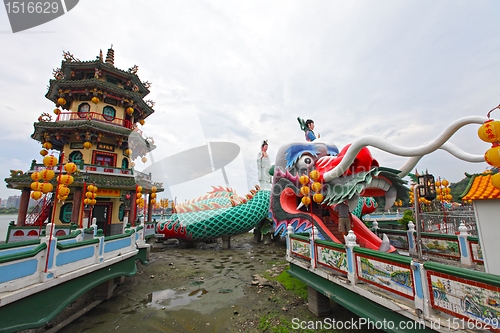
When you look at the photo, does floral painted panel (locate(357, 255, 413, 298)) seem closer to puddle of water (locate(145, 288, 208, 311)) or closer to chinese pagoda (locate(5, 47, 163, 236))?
puddle of water (locate(145, 288, 208, 311))

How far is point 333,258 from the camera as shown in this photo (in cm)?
438

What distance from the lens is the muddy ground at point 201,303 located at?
467 centimetres

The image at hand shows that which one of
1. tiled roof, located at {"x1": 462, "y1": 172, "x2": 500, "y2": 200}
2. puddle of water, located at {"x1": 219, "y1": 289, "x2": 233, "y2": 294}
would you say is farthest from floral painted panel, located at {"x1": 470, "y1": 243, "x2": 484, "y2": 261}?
puddle of water, located at {"x1": 219, "y1": 289, "x2": 233, "y2": 294}

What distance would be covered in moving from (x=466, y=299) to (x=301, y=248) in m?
3.57

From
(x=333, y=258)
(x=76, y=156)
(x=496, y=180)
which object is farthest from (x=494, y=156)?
(x=76, y=156)

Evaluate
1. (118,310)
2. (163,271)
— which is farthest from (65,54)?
(118,310)

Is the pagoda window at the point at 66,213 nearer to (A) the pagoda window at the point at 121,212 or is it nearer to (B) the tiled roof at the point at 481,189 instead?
(A) the pagoda window at the point at 121,212

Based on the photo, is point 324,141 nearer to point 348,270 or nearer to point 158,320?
point 348,270

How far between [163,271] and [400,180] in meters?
8.54

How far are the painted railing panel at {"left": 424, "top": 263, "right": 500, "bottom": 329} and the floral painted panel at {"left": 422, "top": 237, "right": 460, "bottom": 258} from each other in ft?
13.3

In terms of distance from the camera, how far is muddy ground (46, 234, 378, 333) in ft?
15.3

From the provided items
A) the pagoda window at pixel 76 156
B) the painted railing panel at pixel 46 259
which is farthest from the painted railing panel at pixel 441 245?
the pagoda window at pixel 76 156

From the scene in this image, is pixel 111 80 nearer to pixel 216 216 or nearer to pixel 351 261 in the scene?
pixel 216 216

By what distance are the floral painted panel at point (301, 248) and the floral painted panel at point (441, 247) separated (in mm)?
3564
